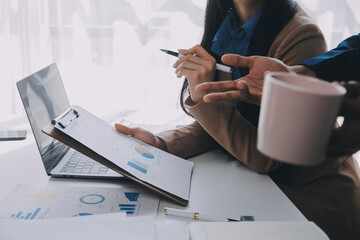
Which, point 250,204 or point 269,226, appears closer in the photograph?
point 269,226

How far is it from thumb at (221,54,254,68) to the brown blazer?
0.24m

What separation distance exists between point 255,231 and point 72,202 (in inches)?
12.9

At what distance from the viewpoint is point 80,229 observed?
1.66 feet

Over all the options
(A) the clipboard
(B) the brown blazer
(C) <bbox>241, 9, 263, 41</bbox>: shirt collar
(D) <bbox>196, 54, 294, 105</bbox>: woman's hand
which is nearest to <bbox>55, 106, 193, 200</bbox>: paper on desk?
(A) the clipboard

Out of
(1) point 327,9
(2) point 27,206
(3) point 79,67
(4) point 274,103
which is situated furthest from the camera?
(3) point 79,67

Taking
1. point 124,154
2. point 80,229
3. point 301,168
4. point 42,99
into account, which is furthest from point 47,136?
point 301,168

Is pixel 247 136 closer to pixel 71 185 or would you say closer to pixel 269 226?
pixel 269 226

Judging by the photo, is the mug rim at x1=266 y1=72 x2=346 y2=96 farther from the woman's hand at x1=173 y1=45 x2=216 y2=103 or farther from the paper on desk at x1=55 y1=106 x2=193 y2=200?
the woman's hand at x1=173 y1=45 x2=216 y2=103

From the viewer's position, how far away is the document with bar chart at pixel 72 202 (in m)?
0.58

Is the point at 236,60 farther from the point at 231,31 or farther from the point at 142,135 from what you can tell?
the point at 231,31

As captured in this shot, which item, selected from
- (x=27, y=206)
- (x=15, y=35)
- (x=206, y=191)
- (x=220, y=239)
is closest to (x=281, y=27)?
(x=206, y=191)

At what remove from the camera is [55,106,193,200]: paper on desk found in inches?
26.3

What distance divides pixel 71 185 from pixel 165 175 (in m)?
0.19

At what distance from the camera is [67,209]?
0.60 metres
